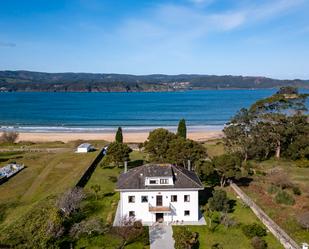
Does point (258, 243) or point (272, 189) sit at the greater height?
point (258, 243)

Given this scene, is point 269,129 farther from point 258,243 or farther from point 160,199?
point 258,243

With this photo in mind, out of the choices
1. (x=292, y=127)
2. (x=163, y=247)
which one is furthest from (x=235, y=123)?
Result: (x=163, y=247)

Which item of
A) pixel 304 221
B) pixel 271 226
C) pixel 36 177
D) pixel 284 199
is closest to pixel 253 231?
pixel 271 226

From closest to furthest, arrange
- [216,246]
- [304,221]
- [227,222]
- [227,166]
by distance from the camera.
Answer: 1. [216,246]
2. [304,221]
3. [227,222]
4. [227,166]

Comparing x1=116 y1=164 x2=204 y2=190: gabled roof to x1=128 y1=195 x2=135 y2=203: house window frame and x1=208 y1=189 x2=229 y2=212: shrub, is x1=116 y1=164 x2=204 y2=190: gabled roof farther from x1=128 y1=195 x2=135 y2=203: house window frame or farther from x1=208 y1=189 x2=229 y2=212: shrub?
x1=208 y1=189 x2=229 y2=212: shrub

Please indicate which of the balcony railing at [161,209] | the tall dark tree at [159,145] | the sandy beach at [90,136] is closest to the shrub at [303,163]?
the tall dark tree at [159,145]

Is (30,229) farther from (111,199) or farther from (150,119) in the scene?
(150,119)
